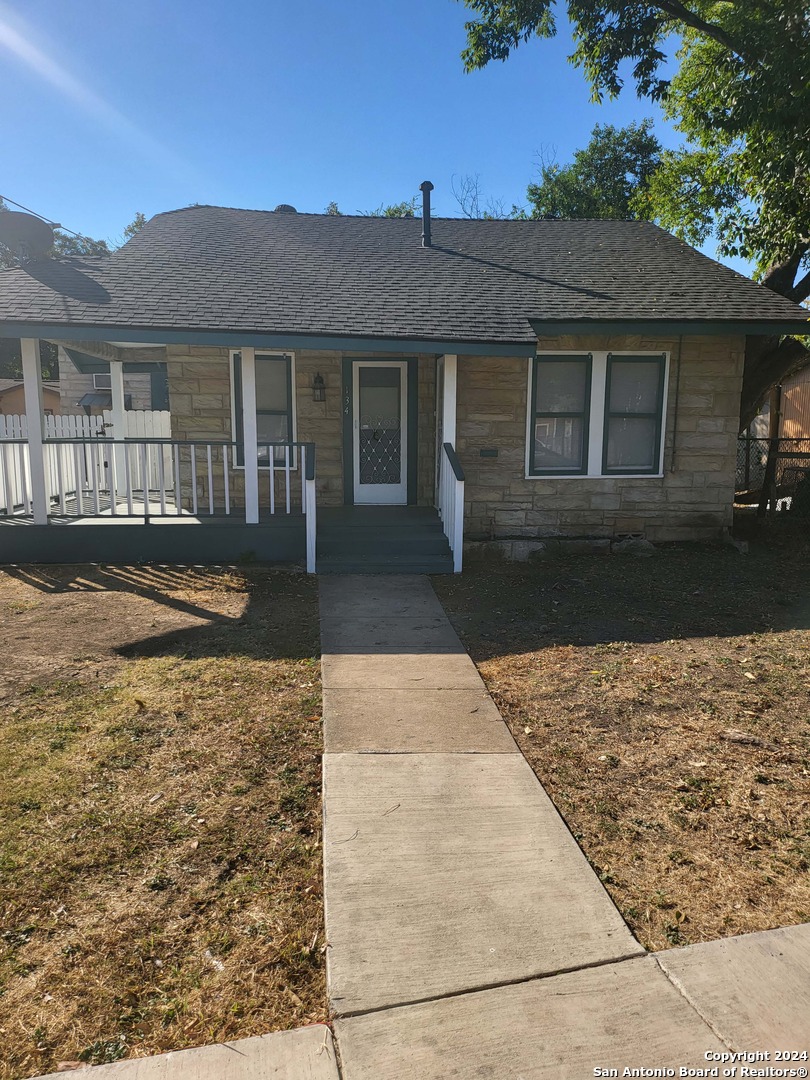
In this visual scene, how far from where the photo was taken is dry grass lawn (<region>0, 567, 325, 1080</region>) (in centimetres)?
245

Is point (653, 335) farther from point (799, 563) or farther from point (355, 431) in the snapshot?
point (355, 431)

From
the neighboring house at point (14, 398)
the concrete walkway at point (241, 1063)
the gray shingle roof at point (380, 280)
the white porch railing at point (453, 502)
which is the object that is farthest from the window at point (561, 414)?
the neighboring house at point (14, 398)

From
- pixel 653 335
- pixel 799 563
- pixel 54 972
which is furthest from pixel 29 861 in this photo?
pixel 799 563

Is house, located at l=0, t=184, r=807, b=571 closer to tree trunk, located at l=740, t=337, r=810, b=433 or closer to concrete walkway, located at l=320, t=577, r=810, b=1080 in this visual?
tree trunk, located at l=740, t=337, r=810, b=433

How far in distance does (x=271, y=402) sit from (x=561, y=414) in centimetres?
403

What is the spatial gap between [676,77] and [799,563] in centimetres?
962

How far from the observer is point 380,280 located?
34.1 ft

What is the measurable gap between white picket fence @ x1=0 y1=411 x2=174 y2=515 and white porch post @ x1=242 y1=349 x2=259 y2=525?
3.40ft

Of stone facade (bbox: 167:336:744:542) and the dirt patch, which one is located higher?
stone facade (bbox: 167:336:744:542)

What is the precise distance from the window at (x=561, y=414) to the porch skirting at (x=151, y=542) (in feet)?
11.4

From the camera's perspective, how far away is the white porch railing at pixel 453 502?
8.51 metres

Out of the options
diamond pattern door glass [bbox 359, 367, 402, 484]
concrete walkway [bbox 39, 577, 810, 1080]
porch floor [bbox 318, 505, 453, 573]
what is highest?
diamond pattern door glass [bbox 359, 367, 402, 484]

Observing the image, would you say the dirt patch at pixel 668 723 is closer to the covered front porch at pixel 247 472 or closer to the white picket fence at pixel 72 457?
the covered front porch at pixel 247 472

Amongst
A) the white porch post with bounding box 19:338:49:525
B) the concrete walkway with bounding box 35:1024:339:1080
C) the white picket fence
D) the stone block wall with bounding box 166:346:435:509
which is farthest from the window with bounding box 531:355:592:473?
the concrete walkway with bounding box 35:1024:339:1080
